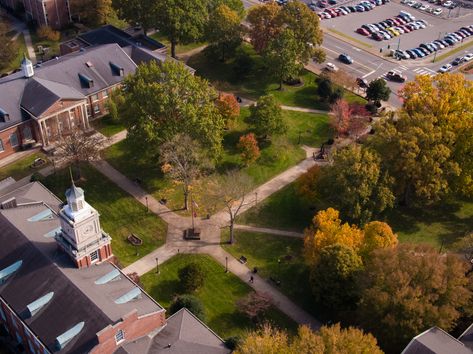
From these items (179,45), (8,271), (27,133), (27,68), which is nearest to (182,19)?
(179,45)

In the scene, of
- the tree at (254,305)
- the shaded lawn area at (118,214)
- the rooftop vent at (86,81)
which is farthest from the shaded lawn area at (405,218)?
the rooftop vent at (86,81)

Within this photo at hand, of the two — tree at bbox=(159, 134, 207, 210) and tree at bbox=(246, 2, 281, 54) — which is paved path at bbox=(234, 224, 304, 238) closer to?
tree at bbox=(159, 134, 207, 210)

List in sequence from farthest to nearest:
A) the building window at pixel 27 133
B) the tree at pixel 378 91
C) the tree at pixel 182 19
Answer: the tree at pixel 182 19
the tree at pixel 378 91
the building window at pixel 27 133

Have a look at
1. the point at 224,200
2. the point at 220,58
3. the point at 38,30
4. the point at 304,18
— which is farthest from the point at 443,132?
the point at 38,30

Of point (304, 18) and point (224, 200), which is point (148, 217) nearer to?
point (224, 200)

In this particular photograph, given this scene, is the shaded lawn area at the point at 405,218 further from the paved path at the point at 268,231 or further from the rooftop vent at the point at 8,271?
the rooftop vent at the point at 8,271

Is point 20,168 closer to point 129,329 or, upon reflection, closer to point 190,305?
point 190,305
